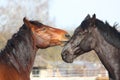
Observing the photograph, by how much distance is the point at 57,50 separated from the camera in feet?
142

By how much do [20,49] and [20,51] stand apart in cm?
4

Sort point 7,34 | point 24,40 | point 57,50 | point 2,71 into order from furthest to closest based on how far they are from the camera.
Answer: point 57,50 < point 7,34 < point 24,40 < point 2,71

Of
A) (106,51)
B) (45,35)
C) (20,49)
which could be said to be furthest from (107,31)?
(20,49)

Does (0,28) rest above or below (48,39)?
above

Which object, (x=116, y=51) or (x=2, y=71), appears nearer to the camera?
(x=2, y=71)

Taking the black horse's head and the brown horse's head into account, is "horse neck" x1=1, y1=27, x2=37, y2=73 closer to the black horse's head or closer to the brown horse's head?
the brown horse's head

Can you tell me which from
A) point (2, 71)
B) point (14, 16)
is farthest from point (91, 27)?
point (14, 16)

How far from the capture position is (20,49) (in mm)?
7418

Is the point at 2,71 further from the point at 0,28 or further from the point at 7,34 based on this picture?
the point at 7,34

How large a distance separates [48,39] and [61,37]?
286 millimetres

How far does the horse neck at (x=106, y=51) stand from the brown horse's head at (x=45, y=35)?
818mm

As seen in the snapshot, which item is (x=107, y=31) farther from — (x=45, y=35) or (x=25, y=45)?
(x=25, y=45)

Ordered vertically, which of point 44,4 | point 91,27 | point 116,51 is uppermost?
point 44,4

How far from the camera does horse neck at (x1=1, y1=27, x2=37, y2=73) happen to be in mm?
7324
